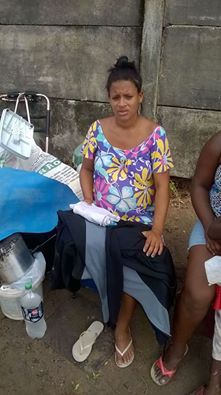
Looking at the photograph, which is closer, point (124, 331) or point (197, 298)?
point (197, 298)

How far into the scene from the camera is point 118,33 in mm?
3451

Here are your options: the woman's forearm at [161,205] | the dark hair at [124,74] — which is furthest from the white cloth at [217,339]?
the dark hair at [124,74]

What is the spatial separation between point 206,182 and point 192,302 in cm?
69

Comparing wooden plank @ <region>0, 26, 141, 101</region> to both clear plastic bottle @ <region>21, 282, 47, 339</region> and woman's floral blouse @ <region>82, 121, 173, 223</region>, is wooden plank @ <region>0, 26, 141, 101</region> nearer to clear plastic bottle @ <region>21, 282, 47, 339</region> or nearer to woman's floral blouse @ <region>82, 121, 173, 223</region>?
woman's floral blouse @ <region>82, 121, 173, 223</region>

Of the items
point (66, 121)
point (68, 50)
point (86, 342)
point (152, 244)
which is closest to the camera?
point (152, 244)

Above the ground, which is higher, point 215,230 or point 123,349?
point 215,230

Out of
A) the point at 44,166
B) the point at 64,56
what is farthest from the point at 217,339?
the point at 64,56

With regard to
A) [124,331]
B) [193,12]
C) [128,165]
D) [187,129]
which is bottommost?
[124,331]

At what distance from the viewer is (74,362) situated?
226 centimetres

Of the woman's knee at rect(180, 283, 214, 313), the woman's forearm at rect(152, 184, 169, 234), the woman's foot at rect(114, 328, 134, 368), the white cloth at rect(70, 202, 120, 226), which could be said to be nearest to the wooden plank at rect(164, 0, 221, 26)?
the woman's forearm at rect(152, 184, 169, 234)

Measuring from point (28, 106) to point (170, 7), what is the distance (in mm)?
1744

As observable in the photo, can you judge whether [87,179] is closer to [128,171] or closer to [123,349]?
[128,171]

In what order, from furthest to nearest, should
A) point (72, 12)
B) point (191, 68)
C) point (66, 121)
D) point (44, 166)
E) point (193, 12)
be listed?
point (66, 121) → point (72, 12) → point (191, 68) → point (193, 12) → point (44, 166)

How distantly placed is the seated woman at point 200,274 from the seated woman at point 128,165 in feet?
0.64
